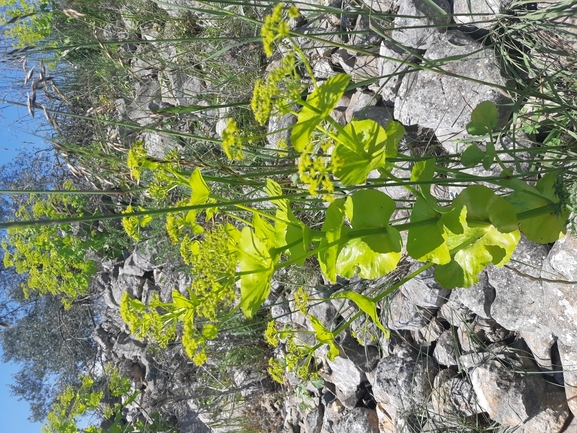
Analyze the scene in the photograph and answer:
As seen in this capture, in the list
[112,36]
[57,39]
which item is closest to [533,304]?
[112,36]

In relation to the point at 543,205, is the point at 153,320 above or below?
below

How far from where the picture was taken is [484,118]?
4.77 ft

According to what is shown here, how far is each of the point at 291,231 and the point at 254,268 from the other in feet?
0.46

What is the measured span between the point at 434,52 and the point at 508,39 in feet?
0.88

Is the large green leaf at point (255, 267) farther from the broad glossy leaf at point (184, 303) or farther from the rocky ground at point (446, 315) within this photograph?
the rocky ground at point (446, 315)

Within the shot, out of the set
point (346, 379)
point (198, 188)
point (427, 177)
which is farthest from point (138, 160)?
point (346, 379)

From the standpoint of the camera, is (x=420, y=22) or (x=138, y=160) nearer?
(x=138, y=160)

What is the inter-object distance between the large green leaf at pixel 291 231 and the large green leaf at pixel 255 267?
2.3 inches

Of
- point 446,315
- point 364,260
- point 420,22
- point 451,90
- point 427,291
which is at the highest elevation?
point 420,22

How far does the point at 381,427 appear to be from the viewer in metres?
2.46

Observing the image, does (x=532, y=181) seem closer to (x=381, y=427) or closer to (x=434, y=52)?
(x=434, y=52)

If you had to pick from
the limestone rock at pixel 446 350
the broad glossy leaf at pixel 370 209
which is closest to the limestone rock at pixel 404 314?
the limestone rock at pixel 446 350

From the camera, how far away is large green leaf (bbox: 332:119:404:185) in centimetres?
111

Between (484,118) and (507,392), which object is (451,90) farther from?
(507,392)
